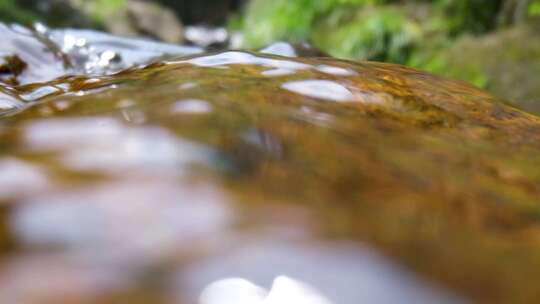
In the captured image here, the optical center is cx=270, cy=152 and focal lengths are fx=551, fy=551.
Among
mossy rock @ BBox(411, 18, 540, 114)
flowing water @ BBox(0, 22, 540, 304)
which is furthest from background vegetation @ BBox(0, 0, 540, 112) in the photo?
flowing water @ BBox(0, 22, 540, 304)

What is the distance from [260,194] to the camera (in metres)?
1.16

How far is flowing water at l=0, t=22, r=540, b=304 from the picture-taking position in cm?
96

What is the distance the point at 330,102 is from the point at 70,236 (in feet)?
2.96

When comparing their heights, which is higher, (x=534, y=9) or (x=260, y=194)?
(x=534, y=9)

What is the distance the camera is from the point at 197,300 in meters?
0.92

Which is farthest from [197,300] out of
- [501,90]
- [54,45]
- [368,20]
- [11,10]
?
[11,10]

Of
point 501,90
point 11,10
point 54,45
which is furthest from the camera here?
point 11,10

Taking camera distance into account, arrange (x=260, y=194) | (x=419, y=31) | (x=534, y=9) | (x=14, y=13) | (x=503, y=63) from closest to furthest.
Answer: (x=260, y=194) → (x=503, y=63) → (x=534, y=9) → (x=419, y=31) → (x=14, y=13)

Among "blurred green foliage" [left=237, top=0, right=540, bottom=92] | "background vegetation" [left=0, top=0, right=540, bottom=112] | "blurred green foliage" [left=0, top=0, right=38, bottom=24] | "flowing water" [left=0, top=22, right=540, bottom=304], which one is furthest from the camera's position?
"blurred green foliage" [left=0, top=0, right=38, bottom=24]

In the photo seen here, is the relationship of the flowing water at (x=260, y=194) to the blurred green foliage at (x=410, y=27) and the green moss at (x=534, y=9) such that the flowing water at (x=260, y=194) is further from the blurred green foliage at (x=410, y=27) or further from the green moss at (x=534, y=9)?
the green moss at (x=534, y=9)

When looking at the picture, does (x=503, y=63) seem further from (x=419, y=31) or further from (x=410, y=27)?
(x=410, y=27)

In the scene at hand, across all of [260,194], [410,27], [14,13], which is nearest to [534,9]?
[410,27]

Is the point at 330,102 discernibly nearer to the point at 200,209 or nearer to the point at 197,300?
the point at 200,209

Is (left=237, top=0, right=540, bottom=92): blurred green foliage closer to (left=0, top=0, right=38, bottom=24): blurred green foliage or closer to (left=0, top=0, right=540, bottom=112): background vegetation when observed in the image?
(left=0, top=0, right=540, bottom=112): background vegetation
